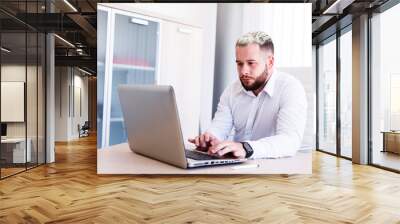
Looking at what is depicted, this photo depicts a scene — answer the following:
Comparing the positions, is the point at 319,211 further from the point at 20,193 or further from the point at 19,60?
the point at 19,60

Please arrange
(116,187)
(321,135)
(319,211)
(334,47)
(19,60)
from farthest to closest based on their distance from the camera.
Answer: (321,135), (334,47), (19,60), (116,187), (319,211)

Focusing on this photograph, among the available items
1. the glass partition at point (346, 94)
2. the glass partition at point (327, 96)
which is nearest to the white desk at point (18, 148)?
the glass partition at point (346, 94)

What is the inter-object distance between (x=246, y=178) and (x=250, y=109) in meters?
1.09

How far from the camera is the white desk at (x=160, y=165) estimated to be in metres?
5.55

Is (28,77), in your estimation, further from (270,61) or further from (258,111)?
(270,61)

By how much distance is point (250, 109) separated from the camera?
5727 millimetres

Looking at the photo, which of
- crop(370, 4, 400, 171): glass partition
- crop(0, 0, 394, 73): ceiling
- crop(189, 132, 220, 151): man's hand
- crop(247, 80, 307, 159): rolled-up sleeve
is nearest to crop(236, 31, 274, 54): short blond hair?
crop(247, 80, 307, 159): rolled-up sleeve

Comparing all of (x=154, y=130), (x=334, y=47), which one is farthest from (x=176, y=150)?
(x=334, y=47)

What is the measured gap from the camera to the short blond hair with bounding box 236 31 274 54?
19.5ft

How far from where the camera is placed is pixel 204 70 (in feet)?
19.3

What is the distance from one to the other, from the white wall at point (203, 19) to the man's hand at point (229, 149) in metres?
0.50

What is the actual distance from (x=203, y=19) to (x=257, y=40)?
883mm

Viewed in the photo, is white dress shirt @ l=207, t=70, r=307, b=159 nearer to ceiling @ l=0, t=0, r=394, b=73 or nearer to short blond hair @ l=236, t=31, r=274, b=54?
short blond hair @ l=236, t=31, r=274, b=54

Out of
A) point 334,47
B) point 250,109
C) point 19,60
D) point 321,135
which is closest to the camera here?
point 250,109
